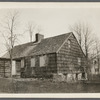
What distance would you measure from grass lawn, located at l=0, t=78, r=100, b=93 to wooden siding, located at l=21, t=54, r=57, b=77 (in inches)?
4.8

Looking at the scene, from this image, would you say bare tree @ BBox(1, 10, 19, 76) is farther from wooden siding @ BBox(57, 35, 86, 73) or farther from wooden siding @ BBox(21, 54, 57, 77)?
wooden siding @ BBox(57, 35, 86, 73)

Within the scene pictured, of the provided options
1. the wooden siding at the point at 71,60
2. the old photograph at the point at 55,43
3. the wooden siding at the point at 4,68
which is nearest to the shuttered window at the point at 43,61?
the old photograph at the point at 55,43

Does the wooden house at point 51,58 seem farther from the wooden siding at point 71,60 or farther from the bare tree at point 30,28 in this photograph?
the bare tree at point 30,28

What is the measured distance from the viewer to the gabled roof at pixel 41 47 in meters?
4.14

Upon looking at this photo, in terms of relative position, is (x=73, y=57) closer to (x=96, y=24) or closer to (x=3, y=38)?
(x=96, y=24)

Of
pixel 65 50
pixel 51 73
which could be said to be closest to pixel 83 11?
pixel 65 50

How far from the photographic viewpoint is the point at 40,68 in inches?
165

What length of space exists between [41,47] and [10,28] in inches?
20.7

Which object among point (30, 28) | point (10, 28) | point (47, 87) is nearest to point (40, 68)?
point (47, 87)

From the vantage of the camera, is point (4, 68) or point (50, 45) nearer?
point (4, 68)

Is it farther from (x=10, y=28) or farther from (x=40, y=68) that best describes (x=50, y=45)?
(x=10, y=28)

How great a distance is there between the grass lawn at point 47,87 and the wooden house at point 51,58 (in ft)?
0.39

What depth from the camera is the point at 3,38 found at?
13.6 ft

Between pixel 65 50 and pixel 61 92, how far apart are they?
56 centimetres
